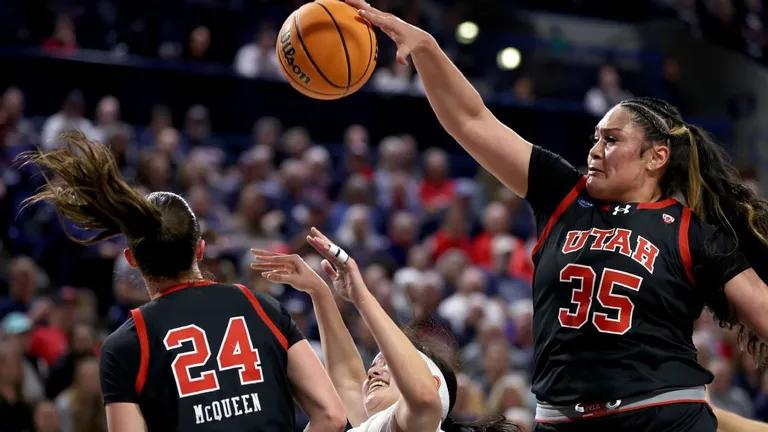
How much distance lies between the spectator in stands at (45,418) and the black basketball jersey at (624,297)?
14.3 feet

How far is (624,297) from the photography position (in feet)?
12.9

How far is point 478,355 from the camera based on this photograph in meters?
9.45

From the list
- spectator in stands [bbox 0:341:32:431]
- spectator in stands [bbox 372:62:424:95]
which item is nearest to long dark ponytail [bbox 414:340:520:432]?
spectator in stands [bbox 0:341:32:431]

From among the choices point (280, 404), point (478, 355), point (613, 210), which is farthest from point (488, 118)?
point (478, 355)

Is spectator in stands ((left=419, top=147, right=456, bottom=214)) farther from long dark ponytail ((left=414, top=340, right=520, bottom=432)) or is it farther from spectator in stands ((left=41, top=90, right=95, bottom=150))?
long dark ponytail ((left=414, top=340, right=520, bottom=432))

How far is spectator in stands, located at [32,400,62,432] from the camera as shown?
7.43 metres

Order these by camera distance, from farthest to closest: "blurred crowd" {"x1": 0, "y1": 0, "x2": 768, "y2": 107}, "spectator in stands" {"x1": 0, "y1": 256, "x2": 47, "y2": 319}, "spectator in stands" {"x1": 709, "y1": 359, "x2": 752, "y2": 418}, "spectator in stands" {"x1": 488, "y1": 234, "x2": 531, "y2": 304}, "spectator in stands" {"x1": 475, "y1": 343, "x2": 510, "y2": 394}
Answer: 1. "blurred crowd" {"x1": 0, "y1": 0, "x2": 768, "y2": 107}
2. "spectator in stands" {"x1": 488, "y1": 234, "x2": 531, "y2": 304}
3. "spectator in stands" {"x1": 709, "y1": 359, "x2": 752, "y2": 418}
4. "spectator in stands" {"x1": 475, "y1": 343, "x2": 510, "y2": 394}
5. "spectator in stands" {"x1": 0, "y1": 256, "x2": 47, "y2": 319}

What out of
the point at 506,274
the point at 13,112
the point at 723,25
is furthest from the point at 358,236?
the point at 723,25

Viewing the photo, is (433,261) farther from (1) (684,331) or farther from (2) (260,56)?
(1) (684,331)

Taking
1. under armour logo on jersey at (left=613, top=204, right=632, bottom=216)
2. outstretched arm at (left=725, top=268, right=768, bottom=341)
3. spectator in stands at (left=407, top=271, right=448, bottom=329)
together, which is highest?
under armour logo on jersey at (left=613, top=204, right=632, bottom=216)

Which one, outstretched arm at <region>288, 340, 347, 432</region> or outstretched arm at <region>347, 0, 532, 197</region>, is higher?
outstretched arm at <region>347, 0, 532, 197</region>

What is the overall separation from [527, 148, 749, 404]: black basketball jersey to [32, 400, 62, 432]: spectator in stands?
4.37 meters

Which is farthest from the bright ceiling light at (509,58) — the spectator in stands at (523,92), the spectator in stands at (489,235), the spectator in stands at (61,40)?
the spectator in stands at (61,40)

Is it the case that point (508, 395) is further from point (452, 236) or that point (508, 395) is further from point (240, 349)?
point (240, 349)
